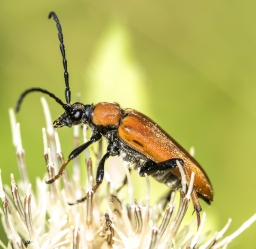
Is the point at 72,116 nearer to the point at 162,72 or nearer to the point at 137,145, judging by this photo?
the point at 137,145

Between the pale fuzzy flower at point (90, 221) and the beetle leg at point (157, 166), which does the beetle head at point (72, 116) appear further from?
the beetle leg at point (157, 166)

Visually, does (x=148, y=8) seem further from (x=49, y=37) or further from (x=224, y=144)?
(x=224, y=144)

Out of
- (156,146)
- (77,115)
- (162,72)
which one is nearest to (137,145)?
(156,146)

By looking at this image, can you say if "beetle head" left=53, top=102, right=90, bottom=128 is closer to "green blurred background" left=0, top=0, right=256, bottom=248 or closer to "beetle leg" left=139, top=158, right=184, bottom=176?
"beetle leg" left=139, top=158, right=184, bottom=176

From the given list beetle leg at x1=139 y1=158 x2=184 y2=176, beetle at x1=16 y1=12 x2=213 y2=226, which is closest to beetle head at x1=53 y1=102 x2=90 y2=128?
beetle at x1=16 y1=12 x2=213 y2=226

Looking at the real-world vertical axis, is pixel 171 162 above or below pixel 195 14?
below

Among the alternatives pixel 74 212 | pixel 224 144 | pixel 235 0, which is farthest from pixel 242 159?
pixel 235 0

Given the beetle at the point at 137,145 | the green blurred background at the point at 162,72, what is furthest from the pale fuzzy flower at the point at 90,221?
the green blurred background at the point at 162,72
